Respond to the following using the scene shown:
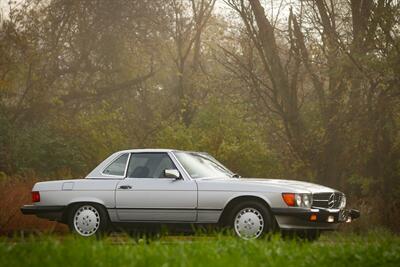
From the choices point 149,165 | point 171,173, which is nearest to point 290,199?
point 171,173

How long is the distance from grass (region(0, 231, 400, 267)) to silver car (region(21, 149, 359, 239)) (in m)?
2.53

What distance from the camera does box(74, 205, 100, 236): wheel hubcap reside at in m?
13.4

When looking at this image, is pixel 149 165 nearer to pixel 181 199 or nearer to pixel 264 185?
pixel 181 199

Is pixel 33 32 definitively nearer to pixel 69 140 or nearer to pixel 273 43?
pixel 69 140

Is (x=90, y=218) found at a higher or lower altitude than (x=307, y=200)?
lower

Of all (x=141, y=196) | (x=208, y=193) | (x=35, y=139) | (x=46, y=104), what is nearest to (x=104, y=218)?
(x=141, y=196)

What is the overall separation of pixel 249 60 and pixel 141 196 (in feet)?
34.2

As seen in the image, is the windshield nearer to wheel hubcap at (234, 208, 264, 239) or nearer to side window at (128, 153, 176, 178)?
side window at (128, 153, 176, 178)

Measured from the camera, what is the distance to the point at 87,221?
44.0 feet

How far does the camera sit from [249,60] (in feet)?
75.2

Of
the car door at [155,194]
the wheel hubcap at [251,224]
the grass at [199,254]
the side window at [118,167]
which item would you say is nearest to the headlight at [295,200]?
the wheel hubcap at [251,224]

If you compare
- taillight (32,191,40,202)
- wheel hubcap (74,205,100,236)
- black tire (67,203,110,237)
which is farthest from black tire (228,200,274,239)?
taillight (32,191,40,202)

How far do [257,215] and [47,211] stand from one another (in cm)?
357

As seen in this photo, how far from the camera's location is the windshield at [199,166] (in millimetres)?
13396
